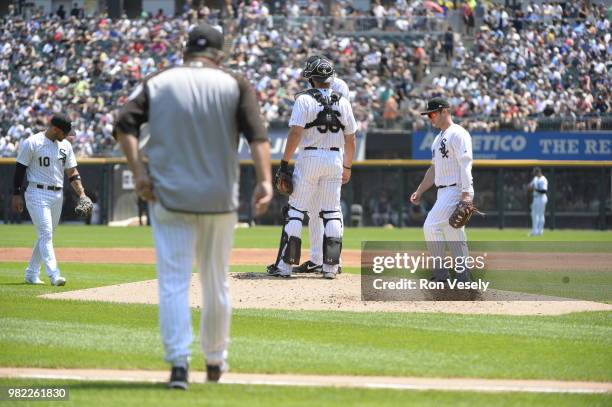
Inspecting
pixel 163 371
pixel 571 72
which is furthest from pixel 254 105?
pixel 571 72

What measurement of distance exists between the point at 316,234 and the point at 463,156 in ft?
8.63

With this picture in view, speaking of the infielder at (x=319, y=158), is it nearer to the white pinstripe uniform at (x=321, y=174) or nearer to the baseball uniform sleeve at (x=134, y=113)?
the white pinstripe uniform at (x=321, y=174)

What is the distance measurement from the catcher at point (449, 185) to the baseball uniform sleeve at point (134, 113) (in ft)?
17.8

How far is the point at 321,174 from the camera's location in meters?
13.0

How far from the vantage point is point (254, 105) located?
661cm

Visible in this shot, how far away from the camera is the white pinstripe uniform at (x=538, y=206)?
3003 centimetres

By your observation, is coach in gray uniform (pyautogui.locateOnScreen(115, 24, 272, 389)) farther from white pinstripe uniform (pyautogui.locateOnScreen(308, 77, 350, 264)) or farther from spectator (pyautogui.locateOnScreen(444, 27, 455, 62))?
spectator (pyautogui.locateOnScreen(444, 27, 455, 62))

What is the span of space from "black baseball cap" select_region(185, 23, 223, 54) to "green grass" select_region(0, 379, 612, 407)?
1.96 meters

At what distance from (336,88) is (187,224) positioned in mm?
6984

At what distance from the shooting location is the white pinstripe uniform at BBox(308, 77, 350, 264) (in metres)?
13.3

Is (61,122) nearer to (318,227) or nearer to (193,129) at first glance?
(318,227)

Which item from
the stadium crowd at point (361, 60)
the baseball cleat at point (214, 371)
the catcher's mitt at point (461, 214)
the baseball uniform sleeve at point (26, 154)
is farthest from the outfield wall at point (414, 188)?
the baseball cleat at point (214, 371)

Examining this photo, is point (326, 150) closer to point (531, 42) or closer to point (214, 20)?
point (531, 42)

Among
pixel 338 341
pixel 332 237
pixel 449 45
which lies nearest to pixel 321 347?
pixel 338 341
